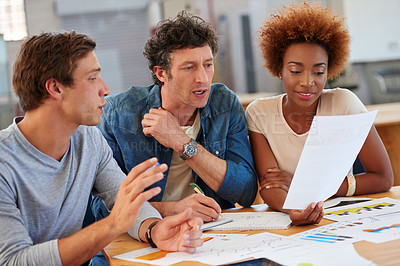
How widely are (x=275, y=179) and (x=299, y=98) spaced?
1.10 ft

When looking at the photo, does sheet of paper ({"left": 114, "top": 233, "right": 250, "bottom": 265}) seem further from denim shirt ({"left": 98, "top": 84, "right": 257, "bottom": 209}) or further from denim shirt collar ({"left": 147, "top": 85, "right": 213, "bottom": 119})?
denim shirt collar ({"left": 147, "top": 85, "right": 213, "bottom": 119})

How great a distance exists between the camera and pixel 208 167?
1.65 meters

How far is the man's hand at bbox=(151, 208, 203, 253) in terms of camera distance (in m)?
1.15

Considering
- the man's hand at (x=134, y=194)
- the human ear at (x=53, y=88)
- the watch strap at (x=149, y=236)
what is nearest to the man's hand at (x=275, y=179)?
the watch strap at (x=149, y=236)

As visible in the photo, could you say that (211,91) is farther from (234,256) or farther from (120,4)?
(120,4)

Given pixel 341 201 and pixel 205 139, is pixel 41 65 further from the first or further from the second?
pixel 341 201

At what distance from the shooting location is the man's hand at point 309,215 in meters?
1.26

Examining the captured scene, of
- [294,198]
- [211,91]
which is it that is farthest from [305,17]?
[294,198]

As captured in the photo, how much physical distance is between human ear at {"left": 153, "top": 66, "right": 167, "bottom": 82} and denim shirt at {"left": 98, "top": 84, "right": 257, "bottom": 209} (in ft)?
0.21

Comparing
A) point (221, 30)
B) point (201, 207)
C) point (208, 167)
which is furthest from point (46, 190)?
point (221, 30)

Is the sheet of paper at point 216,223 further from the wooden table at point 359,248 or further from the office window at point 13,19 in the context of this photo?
the office window at point 13,19

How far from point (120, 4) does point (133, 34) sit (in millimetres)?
421

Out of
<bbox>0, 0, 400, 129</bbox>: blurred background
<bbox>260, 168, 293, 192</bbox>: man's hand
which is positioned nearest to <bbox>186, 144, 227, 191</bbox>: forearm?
<bbox>260, 168, 293, 192</bbox>: man's hand

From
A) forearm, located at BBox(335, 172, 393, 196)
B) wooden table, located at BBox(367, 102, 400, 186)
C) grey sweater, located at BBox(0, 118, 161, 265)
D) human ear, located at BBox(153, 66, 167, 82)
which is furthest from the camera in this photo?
wooden table, located at BBox(367, 102, 400, 186)
